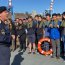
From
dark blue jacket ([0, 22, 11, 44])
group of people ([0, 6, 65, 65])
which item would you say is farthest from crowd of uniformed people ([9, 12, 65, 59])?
dark blue jacket ([0, 22, 11, 44])

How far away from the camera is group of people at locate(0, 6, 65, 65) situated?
7.69 m

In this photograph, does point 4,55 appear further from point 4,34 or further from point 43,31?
point 43,31

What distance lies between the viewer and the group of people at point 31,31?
7691 millimetres

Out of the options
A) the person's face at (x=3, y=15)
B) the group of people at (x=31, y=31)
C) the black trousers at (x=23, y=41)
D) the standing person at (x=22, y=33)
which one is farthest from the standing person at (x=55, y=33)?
the person's face at (x=3, y=15)

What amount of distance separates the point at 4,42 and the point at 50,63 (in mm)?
5351

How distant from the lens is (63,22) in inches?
524

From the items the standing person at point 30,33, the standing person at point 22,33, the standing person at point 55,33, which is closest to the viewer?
the standing person at point 55,33

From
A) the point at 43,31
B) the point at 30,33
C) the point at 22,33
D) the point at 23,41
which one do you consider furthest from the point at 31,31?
the point at 23,41

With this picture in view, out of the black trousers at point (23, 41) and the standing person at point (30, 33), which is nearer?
the standing person at point (30, 33)

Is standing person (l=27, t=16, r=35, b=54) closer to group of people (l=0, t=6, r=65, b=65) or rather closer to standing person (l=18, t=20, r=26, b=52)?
group of people (l=0, t=6, r=65, b=65)

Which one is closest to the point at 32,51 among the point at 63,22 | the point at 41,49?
the point at 41,49

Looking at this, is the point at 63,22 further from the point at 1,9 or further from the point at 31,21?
the point at 1,9

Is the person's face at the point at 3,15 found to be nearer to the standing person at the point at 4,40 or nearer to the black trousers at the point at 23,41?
the standing person at the point at 4,40

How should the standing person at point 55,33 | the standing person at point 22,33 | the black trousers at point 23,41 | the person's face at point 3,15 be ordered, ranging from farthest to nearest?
the black trousers at point 23,41 → the standing person at point 22,33 → the standing person at point 55,33 → the person's face at point 3,15
